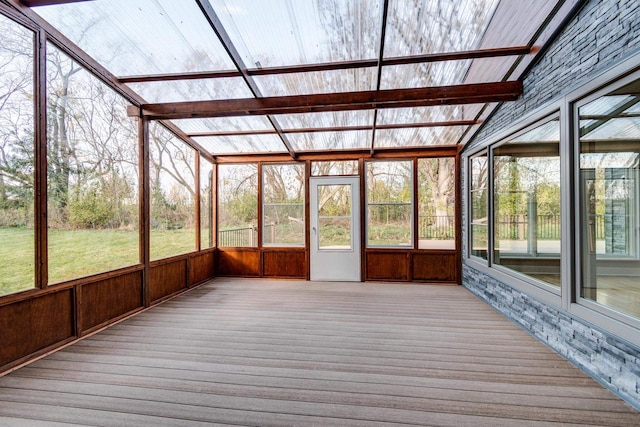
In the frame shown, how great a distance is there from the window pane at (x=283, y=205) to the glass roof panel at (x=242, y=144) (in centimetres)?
56

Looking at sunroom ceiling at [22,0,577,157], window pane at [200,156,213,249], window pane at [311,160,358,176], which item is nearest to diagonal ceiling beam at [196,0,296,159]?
sunroom ceiling at [22,0,577,157]

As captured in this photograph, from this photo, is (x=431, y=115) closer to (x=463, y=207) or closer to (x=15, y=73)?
(x=463, y=207)

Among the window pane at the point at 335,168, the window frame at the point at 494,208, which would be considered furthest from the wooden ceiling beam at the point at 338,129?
the window pane at the point at 335,168

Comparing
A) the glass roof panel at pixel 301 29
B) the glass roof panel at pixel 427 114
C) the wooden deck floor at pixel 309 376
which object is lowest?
the wooden deck floor at pixel 309 376

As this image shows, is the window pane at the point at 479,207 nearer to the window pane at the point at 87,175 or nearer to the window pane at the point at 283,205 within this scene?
the window pane at the point at 283,205

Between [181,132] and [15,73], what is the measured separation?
8.63 feet

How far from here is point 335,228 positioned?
6176mm

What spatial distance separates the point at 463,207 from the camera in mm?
5570

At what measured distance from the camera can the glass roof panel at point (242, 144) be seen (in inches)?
218

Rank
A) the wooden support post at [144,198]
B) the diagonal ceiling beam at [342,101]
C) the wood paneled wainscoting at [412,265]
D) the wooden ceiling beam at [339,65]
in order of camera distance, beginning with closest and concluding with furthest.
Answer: the wooden ceiling beam at [339,65] < the diagonal ceiling beam at [342,101] < the wooden support post at [144,198] < the wood paneled wainscoting at [412,265]

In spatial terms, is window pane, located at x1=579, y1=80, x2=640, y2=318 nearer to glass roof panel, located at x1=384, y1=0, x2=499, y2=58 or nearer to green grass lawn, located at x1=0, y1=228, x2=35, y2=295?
glass roof panel, located at x1=384, y1=0, x2=499, y2=58

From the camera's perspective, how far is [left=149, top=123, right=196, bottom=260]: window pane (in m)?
4.71

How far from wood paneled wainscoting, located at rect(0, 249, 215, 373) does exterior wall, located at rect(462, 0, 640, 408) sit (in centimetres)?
495

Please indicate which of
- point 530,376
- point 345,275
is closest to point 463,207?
point 345,275
